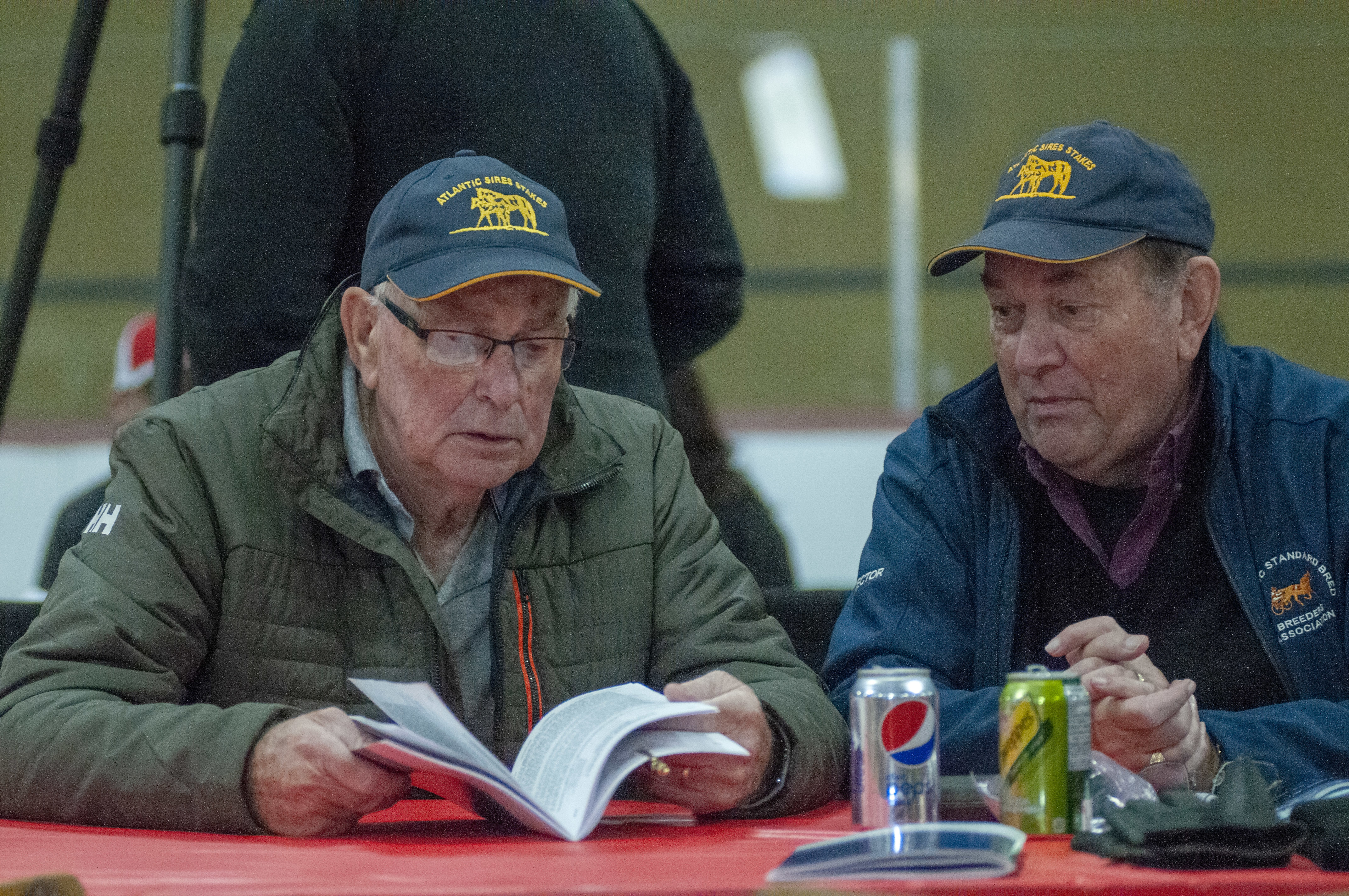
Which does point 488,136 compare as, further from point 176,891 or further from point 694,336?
point 176,891

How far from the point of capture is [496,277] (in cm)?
182

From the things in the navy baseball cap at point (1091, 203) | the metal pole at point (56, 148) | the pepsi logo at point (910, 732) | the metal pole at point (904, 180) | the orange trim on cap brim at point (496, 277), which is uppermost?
the metal pole at point (904, 180)

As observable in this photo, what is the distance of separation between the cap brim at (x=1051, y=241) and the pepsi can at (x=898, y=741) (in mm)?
695

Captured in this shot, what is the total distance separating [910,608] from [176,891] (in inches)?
42.6

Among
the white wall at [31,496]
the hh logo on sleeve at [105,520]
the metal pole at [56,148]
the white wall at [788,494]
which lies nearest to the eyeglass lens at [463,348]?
the hh logo on sleeve at [105,520]

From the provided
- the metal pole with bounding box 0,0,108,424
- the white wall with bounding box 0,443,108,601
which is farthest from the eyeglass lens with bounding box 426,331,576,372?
the white wall with bounding box 0,443,108,601

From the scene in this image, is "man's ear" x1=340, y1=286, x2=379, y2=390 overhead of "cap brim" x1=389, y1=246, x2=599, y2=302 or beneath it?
A: beneath

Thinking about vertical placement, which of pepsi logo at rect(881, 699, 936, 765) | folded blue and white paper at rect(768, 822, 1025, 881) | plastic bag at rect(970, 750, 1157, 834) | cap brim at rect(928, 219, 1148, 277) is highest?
cap brim at rect(928, 219, 1148, 277)

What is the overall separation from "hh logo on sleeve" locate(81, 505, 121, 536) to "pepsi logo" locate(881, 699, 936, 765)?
3.01 feet

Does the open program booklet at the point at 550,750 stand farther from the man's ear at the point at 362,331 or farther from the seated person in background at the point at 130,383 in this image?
the seated person in background at the point at 130,383

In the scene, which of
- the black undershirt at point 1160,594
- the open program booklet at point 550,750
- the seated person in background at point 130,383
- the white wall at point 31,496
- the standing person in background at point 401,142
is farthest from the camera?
the white wall at point 31,496

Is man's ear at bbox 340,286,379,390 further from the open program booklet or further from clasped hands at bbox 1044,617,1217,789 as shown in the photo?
clasped hands at bbox 1044,617,1217,789

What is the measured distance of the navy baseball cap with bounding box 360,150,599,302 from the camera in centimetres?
179

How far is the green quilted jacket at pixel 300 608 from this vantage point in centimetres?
155
